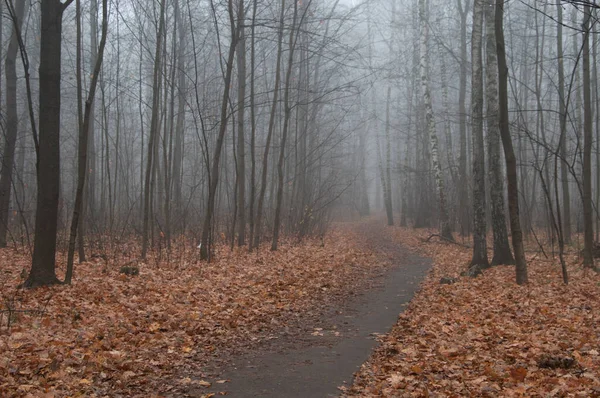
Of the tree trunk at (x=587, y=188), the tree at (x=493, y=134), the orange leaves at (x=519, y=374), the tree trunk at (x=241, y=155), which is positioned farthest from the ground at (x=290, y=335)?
the tree trunk at (x=241, y=155)

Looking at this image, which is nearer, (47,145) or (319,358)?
(319,358)

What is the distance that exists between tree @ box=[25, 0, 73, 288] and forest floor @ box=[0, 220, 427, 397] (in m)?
0.56

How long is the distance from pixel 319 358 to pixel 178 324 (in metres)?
2.05

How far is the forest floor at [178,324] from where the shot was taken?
4.76m

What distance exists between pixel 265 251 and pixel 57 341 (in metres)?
9.99

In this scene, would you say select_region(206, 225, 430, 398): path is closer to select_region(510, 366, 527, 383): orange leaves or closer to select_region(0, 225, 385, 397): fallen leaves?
select_region(0, 225, 385, 397): fallen leaves

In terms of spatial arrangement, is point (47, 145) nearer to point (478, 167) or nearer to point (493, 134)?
point (478, 167)

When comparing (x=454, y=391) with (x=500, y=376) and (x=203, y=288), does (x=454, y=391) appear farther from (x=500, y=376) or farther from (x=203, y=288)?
(x=203, y=288)

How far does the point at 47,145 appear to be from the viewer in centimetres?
Result: 825

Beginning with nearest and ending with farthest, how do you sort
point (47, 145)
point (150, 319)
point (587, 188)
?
point (150, 319)
point (47, 145)
point (587, 188)

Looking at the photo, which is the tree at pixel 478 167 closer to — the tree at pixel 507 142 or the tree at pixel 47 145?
the tree at pixel 507 142

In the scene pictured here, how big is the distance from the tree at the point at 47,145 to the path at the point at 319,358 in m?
4.51

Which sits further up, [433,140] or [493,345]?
[433,140]

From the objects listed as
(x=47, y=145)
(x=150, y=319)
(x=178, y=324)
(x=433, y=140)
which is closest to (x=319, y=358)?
(x=178, y=324)
